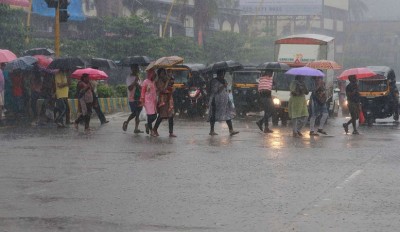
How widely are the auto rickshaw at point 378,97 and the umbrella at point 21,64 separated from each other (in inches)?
433

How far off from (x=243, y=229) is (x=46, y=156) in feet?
24.7

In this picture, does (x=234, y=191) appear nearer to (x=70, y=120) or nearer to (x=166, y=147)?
(x=166, y=147)

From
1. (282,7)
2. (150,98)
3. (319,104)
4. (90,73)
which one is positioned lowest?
(319,104)

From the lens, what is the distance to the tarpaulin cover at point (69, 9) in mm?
54844

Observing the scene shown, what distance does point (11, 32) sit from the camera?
43594 mm

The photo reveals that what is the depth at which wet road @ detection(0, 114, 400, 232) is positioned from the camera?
9.55 m

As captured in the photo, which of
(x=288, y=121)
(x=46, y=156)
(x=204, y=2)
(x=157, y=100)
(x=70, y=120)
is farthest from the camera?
(x=204, y=2)

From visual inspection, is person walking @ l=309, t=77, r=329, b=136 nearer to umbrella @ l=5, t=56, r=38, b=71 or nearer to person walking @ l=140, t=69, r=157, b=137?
person walking @ l=140, t=69, r=157, b=137

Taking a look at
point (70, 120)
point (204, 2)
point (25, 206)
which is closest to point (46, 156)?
point (25, 206)

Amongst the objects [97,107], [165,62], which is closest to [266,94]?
[165,62]

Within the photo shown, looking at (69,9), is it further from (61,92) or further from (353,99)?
(353,99)

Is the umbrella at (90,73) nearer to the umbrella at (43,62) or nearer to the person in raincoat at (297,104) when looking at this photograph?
the umbrella at (43,62)

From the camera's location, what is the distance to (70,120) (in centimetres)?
2659

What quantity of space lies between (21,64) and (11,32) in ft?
66.1
